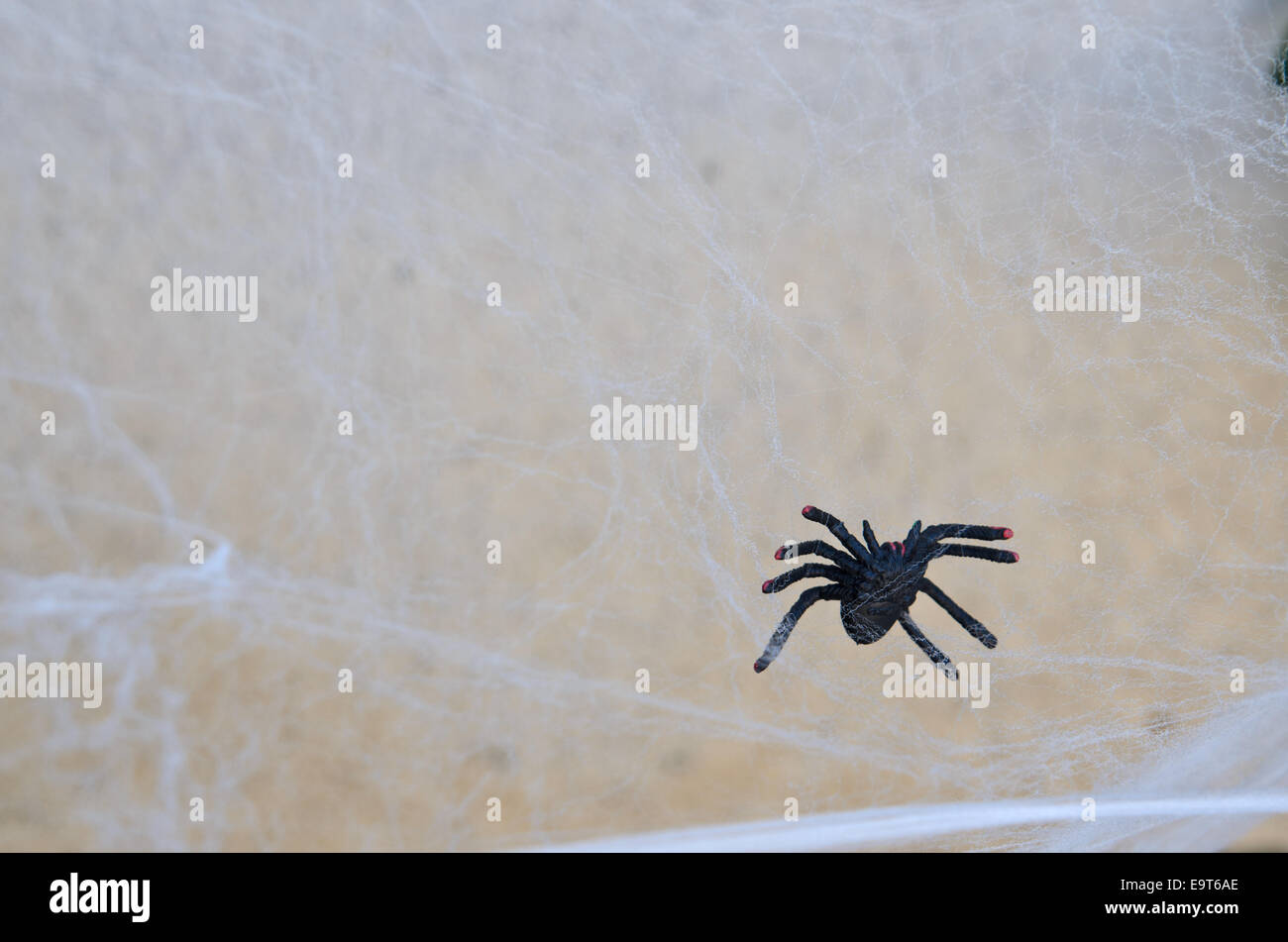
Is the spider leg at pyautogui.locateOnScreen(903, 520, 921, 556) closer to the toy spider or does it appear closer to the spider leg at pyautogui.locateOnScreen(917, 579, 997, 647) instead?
the toy spider

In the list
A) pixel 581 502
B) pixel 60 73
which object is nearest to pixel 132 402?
pixel 60 73

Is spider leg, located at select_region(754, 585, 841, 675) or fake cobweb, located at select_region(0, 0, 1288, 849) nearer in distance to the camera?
spider leg, located at select_region(754, 585, 841, 675)

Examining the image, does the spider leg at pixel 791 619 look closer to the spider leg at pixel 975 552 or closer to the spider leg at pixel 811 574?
the spider leg at pixel 811 574

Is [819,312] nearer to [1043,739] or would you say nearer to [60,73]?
[1043,739]

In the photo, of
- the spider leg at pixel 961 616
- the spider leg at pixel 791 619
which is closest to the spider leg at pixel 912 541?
the spider leg at pixel 961 616

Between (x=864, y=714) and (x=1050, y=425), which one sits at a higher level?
(x=1050, y=425)

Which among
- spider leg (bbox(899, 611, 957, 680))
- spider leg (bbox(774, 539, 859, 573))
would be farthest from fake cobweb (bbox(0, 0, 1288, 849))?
spider leg (bbox(774, 539, 859, 573))

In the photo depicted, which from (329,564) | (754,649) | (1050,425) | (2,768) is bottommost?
(2,768)

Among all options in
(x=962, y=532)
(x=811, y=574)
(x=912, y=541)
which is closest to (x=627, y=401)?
(x=811, y=574)
